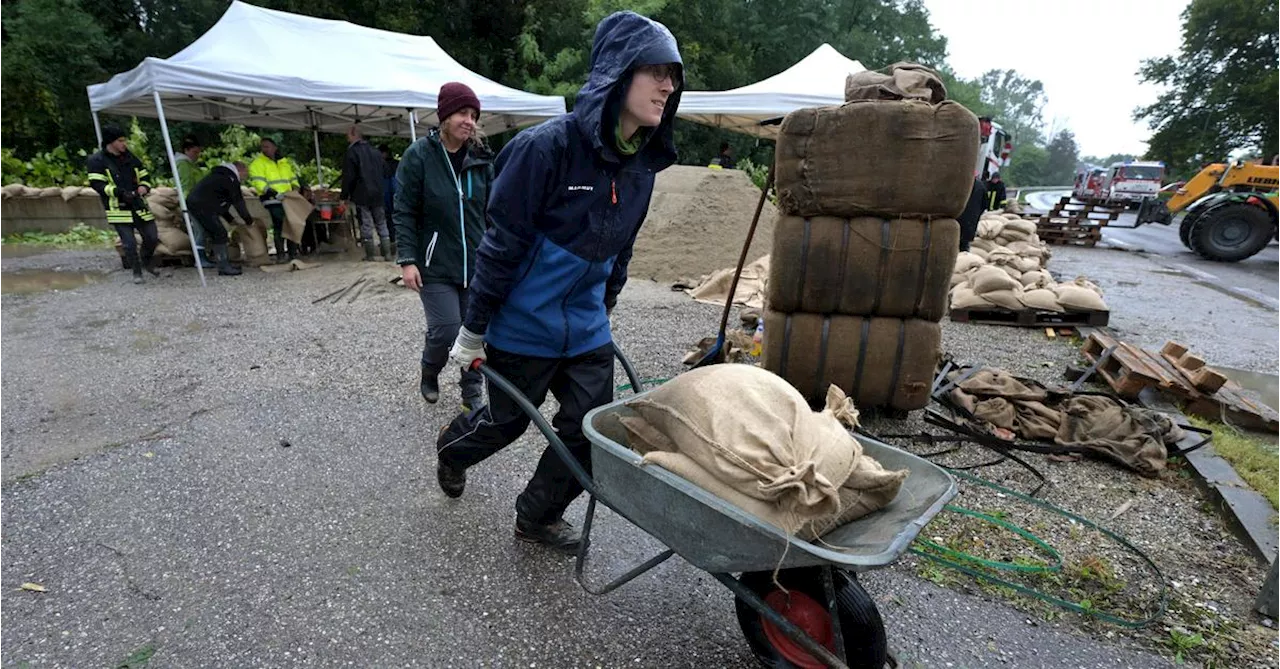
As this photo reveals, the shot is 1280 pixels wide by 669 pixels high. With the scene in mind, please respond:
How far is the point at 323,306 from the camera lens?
22.2 ft

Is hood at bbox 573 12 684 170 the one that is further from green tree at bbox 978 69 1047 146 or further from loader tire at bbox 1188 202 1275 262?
green tree at bbox 978 69 1047 146

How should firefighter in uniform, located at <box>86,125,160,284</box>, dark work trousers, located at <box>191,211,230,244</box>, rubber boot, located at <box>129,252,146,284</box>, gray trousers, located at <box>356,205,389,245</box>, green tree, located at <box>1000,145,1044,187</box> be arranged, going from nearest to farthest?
1. firefighter in uniform, located at <box>86,125,160,284</box>
2. rubber boot, located at <box>129,252,146,284</box>
3. dark work trousers, located at <box>191,211,230,244</box>
4. gray trousers, located at <box>356,205,389,245</box>
5. green tree, located at <box>1000,145,1044,187</box>

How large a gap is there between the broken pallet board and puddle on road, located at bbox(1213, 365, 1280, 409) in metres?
0.97

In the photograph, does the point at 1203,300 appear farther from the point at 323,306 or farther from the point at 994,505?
the point at 323,306

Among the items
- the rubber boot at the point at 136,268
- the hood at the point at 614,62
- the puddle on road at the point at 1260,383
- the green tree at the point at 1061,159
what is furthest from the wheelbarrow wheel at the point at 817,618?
the green tree at the point at 1061,159

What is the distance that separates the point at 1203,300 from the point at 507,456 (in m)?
9.48

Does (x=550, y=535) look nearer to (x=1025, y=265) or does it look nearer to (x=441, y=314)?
(x=441, y=314)

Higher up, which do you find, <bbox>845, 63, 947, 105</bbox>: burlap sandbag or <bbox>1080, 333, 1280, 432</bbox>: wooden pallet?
<bbox>845, 63, 947, 105</bbox>: burlap sandbag

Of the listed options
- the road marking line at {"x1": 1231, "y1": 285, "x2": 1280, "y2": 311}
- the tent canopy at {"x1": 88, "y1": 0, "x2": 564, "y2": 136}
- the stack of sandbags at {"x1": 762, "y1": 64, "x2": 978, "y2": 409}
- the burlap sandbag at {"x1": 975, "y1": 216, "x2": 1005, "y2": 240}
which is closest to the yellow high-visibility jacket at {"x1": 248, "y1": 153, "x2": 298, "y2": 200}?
the tent canopy at {"x1": 88, "y1": 0, "x2": 564, "y2": 136}

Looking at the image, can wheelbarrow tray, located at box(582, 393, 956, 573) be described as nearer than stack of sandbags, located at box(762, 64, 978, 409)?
Yes

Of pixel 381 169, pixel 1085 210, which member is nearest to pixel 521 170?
pixel 381 169

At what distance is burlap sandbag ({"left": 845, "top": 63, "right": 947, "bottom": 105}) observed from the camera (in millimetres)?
3451

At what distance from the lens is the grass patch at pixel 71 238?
36.4 feet

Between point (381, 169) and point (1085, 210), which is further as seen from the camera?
point (1085, 210)
